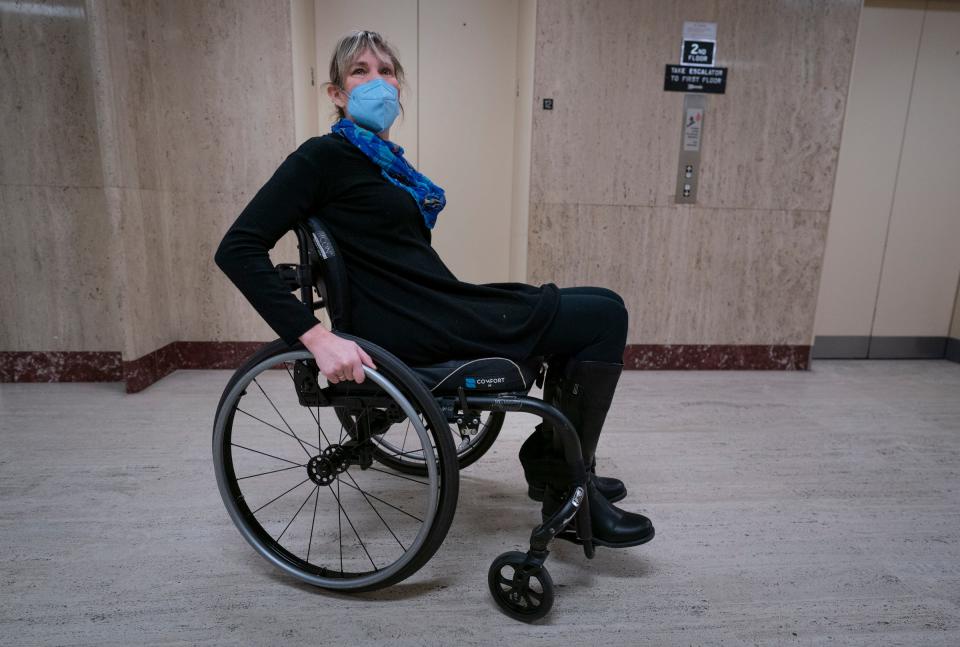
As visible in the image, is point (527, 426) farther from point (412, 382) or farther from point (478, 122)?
point (478, 122)

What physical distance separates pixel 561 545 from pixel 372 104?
47.7 inches

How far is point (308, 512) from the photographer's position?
1.57 m

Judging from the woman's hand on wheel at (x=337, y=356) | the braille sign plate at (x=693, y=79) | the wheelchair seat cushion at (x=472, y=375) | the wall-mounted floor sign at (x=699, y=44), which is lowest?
the wheelchair seat cushion at (x=472, y=375)

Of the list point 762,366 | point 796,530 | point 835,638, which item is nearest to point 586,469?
point 835,638

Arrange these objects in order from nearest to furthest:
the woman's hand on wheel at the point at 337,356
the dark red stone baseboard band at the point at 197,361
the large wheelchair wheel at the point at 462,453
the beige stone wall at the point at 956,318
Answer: the woman's hand on wheel at the point at 337,356 < the large wheelchair wheel at the point at 462,453 < the dark red stone baseboard band at the point at 197,361 < the beige stone wall at the point at 956,318

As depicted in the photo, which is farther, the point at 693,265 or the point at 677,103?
the point at 693,265

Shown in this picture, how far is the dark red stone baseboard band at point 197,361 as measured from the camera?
2.57m

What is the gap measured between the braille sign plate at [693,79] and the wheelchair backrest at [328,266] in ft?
7.60

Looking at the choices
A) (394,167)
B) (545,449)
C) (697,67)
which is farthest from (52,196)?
(697,67)

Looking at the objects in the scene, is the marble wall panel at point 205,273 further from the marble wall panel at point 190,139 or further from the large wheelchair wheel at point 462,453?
the large wheelchair wheel at point 462,453

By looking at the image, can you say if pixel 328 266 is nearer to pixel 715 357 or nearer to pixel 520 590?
pixel 520 590

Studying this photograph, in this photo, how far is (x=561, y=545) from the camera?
4.73 ft

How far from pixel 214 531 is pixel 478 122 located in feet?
8.19

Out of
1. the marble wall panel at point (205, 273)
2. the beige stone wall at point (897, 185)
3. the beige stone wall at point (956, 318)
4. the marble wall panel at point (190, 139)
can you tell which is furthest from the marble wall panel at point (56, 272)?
the beige stone wall at point (956, 318)
